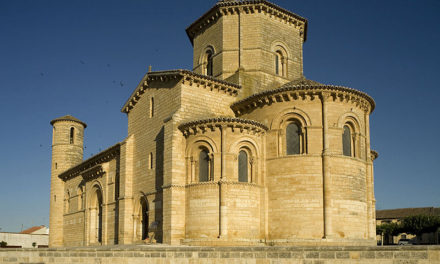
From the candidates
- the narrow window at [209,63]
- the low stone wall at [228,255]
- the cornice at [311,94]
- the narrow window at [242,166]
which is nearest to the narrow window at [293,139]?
the cornice at [311,94]

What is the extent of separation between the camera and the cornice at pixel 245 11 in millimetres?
25938

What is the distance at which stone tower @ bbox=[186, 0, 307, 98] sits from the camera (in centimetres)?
2547

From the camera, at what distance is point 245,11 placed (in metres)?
26.0

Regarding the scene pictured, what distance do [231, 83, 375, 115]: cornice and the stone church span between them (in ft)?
0.16

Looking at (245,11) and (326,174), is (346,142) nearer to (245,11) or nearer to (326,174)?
(326,174)

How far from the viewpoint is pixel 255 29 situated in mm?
25859

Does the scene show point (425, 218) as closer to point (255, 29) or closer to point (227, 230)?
point (255, 29)

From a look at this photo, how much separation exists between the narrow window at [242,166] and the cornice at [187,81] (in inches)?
166

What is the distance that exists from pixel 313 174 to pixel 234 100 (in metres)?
6.29

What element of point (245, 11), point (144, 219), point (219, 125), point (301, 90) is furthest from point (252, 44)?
point (144, 219)

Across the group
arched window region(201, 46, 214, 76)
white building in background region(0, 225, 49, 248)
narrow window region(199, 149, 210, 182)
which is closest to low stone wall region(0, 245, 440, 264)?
narrow window region(199, 149, 210, 182)

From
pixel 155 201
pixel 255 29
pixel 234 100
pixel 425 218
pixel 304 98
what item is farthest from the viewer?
pixel 425 218

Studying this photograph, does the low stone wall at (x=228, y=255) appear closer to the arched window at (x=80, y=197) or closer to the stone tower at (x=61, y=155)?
the arched window at (x=80, y=197)

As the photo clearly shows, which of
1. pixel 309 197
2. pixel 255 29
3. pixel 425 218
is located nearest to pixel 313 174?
pixel 309 197
